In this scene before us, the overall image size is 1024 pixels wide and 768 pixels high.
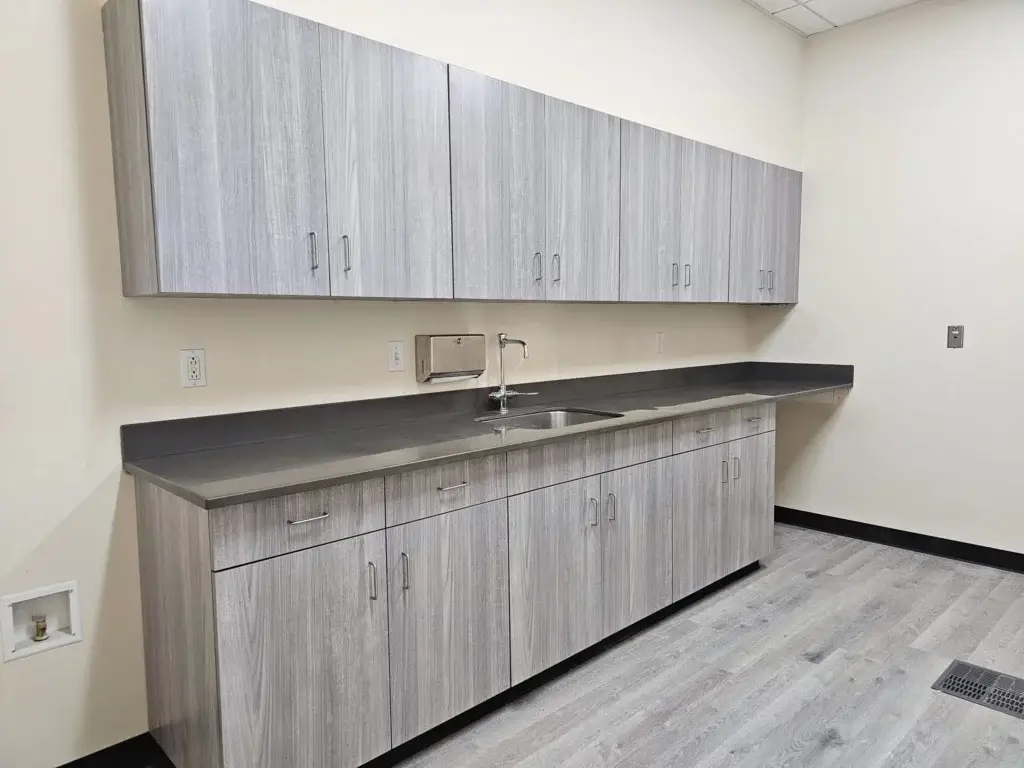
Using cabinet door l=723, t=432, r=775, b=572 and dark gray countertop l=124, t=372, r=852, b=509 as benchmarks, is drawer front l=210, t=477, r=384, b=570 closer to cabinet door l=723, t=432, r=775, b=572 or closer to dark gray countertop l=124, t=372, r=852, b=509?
dark gray countertop l=124, t=372, r=852, b=509

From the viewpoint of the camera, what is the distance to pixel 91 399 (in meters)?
1.83

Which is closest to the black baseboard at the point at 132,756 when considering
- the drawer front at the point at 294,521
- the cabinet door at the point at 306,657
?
the cabinet door at the point at 306,657

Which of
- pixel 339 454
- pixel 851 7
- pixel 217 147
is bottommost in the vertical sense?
pixel 339 454

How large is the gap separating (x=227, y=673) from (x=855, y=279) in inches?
146

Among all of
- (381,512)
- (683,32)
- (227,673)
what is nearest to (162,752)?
(227,673)

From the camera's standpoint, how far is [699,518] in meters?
2.91

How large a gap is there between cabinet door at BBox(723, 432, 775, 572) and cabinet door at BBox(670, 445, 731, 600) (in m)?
0.06

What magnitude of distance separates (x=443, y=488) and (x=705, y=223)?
2053 millimetres

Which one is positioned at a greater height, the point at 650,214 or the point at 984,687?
the point at 650,214

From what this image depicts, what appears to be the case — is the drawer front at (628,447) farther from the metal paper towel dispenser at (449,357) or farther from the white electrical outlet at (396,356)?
the white electrical outlet at (396,356)

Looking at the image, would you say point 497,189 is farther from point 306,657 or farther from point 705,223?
point 306,657

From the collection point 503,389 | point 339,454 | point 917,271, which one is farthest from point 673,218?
point 339,454

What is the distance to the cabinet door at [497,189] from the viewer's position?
2225 mm

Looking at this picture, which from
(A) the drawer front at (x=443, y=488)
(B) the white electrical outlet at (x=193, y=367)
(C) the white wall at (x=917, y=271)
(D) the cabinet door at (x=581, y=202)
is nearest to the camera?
(A) the drawer front at (x=443, y=488)
